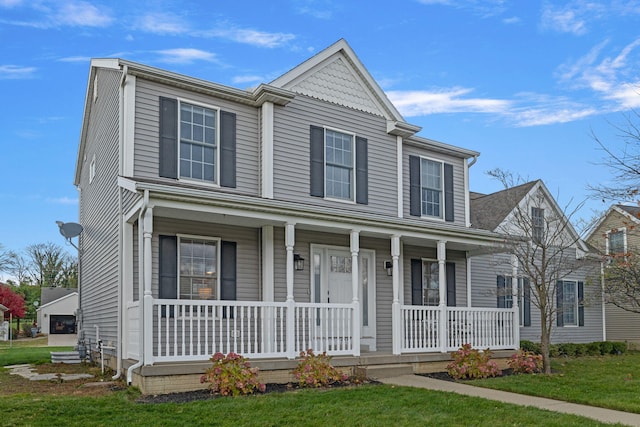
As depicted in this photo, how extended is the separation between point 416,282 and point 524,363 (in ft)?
10.4

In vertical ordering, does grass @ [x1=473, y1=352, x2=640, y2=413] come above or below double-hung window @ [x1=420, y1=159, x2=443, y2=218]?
below

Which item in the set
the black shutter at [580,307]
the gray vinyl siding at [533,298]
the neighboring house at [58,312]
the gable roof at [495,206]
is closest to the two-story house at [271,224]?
the gray vinyl siding at [533,298]

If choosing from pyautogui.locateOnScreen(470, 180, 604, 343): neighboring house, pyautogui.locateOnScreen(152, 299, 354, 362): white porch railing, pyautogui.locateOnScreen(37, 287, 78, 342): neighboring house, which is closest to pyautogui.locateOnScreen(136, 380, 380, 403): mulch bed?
pyautogui.locateOnScreen(152, 299, 354, 362): white porch railing

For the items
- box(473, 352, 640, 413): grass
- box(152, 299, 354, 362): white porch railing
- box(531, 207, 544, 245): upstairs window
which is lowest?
box(473, 352, 640, 413): grass

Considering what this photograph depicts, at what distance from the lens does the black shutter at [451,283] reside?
15.1 metres

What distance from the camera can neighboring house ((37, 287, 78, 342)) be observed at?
4069 centimetres

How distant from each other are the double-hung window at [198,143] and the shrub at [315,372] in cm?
396

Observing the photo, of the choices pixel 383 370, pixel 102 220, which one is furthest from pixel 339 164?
pixel 102 220

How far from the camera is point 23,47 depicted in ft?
59.3

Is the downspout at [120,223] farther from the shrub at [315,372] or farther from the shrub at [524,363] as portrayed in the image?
the shrub at [524,363]

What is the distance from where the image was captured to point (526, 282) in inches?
690

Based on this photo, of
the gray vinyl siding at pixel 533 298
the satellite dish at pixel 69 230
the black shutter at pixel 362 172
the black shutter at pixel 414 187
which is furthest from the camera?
the gray vinyl siding at pixel 533 298

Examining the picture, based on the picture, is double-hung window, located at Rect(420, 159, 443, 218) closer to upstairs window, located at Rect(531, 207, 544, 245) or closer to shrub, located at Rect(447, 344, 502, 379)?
upstairs window, located at Rect(531, 207, 544, 245)

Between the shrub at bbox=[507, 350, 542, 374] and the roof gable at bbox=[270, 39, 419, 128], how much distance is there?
5.69 meters
